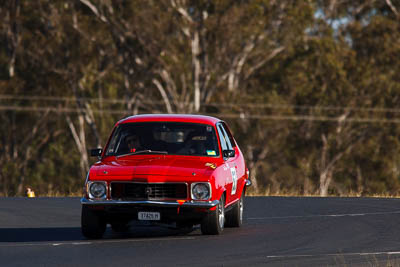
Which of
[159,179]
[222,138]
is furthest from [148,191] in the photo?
[222,138]

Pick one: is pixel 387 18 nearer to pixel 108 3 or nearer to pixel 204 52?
pixel 204 52

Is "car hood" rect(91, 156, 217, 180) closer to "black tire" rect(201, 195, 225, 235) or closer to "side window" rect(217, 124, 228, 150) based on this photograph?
"black tire" rect(201, 195, 225, 235)

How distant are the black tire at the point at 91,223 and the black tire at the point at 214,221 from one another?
1207mm

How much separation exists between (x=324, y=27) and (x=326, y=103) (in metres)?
4.41

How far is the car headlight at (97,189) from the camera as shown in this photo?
1155cm

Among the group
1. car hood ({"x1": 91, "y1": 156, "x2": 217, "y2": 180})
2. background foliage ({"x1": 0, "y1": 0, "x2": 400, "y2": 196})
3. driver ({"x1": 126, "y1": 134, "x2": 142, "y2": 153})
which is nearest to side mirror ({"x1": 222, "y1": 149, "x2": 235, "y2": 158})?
car hood ({"x1": 91, "y1": 156, "x2": 217, "y2": 180})

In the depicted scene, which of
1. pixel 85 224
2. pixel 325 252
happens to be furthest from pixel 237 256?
pixel 85 224

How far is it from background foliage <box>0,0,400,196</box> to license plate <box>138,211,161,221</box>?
34.4 m

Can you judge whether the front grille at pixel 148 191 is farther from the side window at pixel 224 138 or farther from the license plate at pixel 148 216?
the side window at pixel 224 138

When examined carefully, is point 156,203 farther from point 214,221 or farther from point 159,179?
point 214,221

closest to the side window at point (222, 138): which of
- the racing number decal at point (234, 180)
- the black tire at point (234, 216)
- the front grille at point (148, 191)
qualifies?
the racing number decal at point (234, 180)

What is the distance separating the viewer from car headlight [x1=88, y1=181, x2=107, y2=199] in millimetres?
11549

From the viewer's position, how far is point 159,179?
11.5 meters

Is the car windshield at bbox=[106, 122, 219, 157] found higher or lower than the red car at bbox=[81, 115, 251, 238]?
higher
